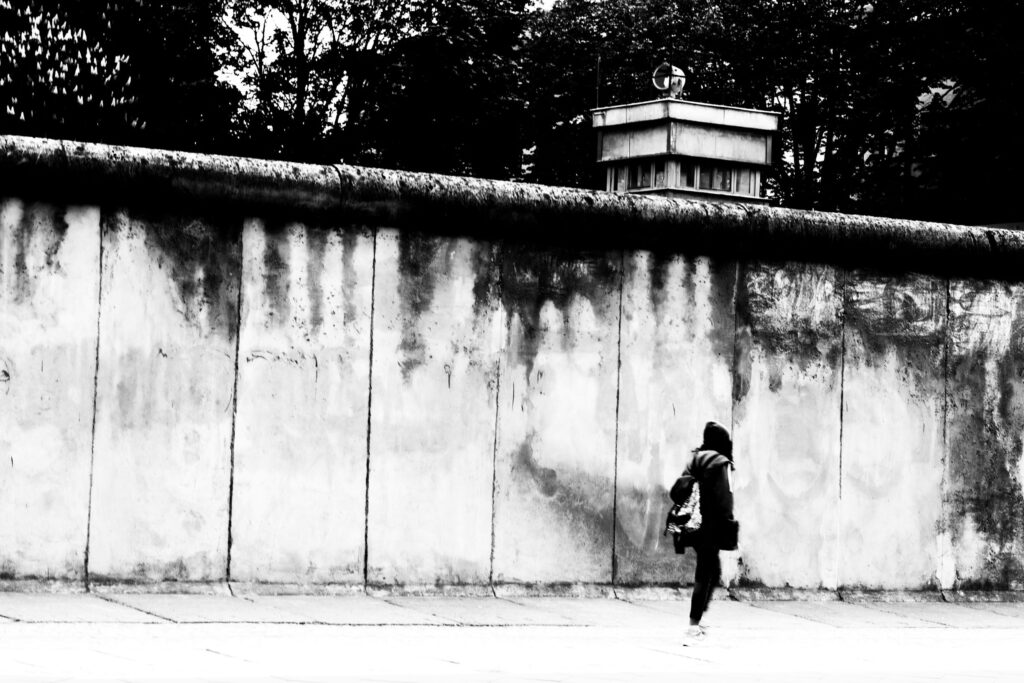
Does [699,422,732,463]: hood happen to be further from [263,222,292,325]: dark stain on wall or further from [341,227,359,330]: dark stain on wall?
[263,222,292,325]: dark stain on wall

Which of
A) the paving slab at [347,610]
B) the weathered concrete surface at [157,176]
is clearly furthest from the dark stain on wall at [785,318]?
the weathered concrete surface at [157,176]

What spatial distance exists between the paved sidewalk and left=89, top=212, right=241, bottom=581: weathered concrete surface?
0.36m

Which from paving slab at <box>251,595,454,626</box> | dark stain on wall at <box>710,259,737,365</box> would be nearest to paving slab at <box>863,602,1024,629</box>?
dark stain on wall at <box>710,259,737,365</box>

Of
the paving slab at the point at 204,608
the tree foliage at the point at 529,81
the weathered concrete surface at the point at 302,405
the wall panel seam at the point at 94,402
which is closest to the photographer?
the paving slab at the point at 204,608

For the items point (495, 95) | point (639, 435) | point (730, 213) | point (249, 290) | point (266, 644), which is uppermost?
point (495, 95)

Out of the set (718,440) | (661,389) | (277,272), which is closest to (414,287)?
(277,272)

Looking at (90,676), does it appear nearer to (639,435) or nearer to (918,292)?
(639,435)

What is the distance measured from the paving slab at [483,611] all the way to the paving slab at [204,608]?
1.06 meters

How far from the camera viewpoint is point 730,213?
40.2 feet

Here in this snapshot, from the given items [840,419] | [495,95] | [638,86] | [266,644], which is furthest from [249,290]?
[638,86]

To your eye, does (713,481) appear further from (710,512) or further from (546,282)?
(546,282)

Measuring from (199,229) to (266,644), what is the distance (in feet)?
9.89

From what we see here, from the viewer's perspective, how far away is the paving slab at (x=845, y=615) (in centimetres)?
1177

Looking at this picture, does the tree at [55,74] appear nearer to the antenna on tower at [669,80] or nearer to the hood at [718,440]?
the antenna on tower at [669,80]
